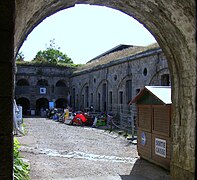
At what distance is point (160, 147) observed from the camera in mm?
8359

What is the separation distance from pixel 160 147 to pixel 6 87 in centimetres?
691

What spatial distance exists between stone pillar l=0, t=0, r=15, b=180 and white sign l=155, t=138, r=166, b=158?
6567mm

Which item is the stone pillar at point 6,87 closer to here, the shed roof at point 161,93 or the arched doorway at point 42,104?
the shed roof at point 161,93

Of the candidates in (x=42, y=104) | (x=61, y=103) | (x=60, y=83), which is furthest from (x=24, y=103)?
(x=60, y=83)

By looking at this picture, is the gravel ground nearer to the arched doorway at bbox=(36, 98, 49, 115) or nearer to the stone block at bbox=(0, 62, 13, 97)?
the stone block at bbox=(0, 62, 13, 97)

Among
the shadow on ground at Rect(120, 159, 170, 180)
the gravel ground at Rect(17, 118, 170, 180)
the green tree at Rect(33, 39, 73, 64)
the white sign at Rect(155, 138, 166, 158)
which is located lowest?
the shadow on ground at Rect(120, 159, 170, 180)

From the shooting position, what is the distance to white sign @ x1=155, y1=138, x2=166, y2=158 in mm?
8138

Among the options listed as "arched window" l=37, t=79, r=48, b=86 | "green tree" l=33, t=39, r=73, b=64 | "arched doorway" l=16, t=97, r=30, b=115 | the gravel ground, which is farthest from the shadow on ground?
"green tree" l=33, t=39, r=73, b=64

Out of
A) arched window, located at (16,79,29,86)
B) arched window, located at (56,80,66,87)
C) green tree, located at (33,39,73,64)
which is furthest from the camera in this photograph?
green tree, located at (33,39,73,64)

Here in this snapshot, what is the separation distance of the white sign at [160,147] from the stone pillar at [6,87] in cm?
657

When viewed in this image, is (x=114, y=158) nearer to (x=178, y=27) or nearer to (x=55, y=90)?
(x=178, y=27)

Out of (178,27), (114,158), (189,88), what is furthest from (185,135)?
(114,158)

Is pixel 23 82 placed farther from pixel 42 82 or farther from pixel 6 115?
pixel 6 115

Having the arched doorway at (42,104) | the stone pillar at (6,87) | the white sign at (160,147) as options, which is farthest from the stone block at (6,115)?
the arched doorway at (42,104)
